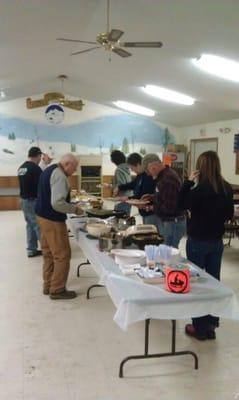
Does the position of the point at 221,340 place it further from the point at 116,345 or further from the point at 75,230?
the point at 75,230

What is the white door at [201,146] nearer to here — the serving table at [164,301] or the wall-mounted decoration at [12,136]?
the wall-mounted decoration at [12,136]

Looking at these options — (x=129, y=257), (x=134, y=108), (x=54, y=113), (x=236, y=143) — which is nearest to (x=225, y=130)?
(x=236, y=143)

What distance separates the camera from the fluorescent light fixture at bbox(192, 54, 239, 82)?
4893mm

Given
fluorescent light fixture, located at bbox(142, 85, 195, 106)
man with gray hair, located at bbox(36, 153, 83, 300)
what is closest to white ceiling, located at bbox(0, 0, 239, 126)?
fluorescent light fixture, located at bbox(142, 85, 195, 106)

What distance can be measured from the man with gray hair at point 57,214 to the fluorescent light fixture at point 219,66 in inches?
105

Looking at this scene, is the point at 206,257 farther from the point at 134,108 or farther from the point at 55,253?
the point at 134,108

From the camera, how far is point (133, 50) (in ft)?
16.8

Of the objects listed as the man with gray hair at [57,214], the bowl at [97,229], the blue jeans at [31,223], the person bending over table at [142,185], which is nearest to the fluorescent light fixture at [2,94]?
the blue jeans at [31,223]

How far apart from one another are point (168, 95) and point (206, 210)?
5652 millimetres

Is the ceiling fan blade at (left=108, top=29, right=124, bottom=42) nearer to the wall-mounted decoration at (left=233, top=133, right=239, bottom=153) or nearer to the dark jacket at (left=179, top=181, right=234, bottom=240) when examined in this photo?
the dark jacket at (left=179, top=181, right=234, bottom=240)

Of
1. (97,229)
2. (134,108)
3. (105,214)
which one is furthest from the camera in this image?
(134,108)

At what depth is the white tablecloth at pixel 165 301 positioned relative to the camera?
1.97 m

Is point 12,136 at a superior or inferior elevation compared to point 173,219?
superior

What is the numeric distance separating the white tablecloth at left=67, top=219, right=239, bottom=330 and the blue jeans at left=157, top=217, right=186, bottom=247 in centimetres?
121
